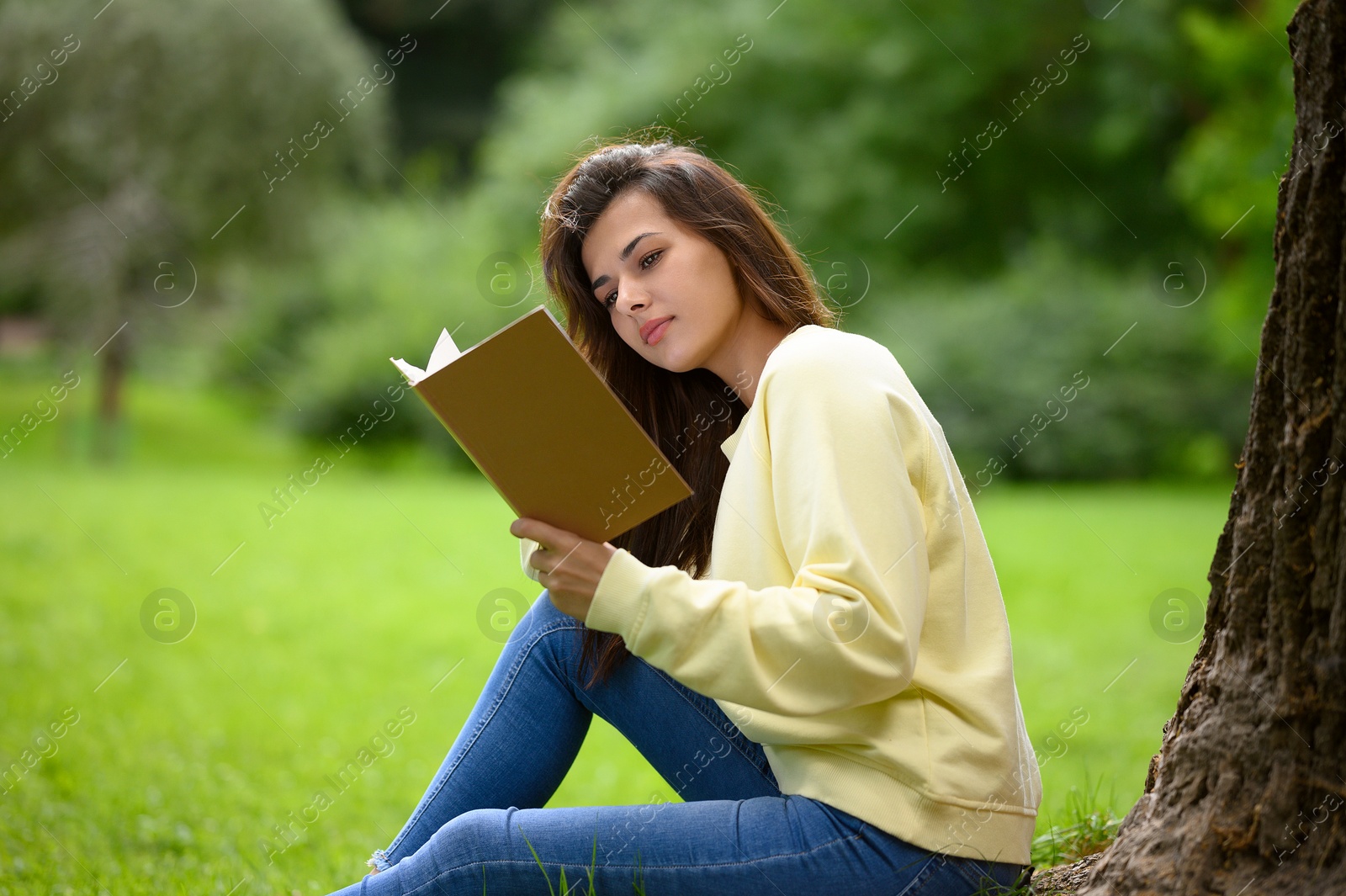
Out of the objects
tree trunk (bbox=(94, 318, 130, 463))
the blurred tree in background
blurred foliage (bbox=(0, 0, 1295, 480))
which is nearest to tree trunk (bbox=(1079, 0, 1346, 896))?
blurred foliage (bbox=(0, 0, 1295, 480))

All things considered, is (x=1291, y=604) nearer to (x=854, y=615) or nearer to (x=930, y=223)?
(x=854, y=615)

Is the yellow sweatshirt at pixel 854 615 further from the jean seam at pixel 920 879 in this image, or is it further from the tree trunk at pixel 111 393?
the tree trunk at pixel 111 393

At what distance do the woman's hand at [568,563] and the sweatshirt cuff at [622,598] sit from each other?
2cm

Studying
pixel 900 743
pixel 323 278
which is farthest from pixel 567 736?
pixel 323 278

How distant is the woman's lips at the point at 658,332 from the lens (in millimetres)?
1980

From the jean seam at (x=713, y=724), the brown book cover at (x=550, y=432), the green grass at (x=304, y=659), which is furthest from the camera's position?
the green grass at (x=304, y=659)

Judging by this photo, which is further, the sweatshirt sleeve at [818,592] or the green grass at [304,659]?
the green grass at [304,659]

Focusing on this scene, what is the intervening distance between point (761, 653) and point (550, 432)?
423 mm

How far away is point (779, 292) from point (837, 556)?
65 cm

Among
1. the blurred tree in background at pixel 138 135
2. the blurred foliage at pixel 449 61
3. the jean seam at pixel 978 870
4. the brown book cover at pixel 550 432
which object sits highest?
the blurred foliage at pixel 449 61

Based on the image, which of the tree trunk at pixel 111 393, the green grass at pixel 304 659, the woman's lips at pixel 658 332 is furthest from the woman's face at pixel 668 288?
the tree trunk at pixel 111 393

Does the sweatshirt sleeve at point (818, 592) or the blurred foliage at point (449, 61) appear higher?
the blurred foliage at point (449, 61)

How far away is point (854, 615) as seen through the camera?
1479mm

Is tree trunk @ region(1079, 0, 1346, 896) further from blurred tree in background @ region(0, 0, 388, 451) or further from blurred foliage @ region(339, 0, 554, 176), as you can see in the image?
blurred foliage @ region(339, 0, 554, 176)
